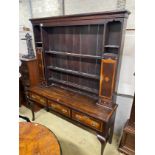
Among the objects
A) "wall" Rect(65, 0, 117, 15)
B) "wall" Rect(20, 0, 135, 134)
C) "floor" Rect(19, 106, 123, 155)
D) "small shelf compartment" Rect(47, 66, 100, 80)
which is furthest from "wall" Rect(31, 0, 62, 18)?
"floor" Rect(19, 106, 123, 155)

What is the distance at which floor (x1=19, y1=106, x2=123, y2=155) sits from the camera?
1803 mm

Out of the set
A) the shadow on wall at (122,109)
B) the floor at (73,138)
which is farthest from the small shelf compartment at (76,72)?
the floor at (73,138)

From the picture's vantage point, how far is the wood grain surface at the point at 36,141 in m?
1.11

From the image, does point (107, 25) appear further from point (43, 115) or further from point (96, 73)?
point (43, 115)

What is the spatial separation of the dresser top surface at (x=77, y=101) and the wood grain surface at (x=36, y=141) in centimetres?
52

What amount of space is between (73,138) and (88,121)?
0.64 meters

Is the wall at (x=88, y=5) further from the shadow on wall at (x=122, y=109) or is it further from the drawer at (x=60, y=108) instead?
the drawer at (x=60, y=108)

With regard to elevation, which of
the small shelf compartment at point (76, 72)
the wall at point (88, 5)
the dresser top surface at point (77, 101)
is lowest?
the dresser top surface at point (77, 101)

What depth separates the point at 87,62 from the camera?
6.06 feet

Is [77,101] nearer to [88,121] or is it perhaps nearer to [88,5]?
[88,121]

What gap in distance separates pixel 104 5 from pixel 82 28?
0.41m
